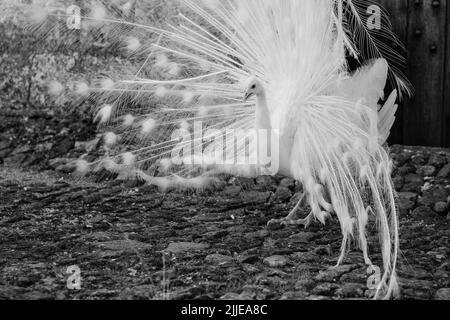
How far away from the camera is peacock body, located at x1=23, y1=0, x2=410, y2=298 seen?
4621 mm

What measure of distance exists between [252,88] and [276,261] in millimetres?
1007

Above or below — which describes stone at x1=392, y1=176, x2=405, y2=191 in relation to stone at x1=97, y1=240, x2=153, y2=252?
above

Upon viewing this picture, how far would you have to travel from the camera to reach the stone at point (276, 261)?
14.6 feet

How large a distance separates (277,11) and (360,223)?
1.44m

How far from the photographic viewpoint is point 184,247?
4727mm

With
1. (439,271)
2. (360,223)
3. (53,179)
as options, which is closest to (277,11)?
(360,223)

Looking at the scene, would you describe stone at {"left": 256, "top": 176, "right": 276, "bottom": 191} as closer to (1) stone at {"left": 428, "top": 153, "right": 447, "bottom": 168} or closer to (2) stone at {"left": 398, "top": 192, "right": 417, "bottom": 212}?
(2) stone at {"left": 398, "top": 192, "right": 417, "bottom": 212}

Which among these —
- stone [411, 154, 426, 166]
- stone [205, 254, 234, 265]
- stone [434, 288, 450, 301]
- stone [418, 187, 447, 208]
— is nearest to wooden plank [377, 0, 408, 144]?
stone [411, 154, 426, 166]

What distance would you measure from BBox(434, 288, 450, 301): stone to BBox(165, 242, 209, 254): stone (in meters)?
1.44

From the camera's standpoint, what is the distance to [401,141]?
6449 millimetres

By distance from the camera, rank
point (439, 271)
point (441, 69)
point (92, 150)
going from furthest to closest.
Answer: point (92, 150)
point (441, 69)
point (439, 271)

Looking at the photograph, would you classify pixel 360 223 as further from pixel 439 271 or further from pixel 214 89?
pixel 214 89

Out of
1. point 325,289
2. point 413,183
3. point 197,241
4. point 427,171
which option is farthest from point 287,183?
point 325,289

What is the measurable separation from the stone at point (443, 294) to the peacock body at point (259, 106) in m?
0.48
